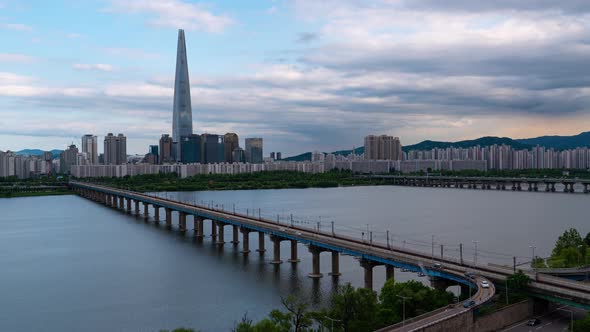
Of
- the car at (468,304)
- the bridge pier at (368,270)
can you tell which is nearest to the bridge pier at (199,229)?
the bridge pier at (368,270)

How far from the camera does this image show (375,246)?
23.5m

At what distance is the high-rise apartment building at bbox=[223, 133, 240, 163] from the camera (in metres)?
190

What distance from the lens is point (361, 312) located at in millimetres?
14789

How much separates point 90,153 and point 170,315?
192444 millimetres

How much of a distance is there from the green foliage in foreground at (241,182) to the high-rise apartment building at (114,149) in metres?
69.1

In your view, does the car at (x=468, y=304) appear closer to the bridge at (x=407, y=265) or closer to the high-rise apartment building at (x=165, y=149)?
the bridge at (x=407, y=265)

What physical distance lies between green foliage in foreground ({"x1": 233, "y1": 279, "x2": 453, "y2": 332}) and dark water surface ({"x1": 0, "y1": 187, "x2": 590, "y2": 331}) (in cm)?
374

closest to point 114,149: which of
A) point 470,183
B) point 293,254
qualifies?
point 470,183

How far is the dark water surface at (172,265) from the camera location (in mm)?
19641

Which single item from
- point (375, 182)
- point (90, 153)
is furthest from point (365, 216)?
point (90, 153)

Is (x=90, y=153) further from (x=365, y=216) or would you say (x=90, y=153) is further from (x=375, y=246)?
(x=375, y=246)

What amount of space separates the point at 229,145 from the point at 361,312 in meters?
179

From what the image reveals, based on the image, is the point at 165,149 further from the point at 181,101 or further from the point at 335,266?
the point at 335,266

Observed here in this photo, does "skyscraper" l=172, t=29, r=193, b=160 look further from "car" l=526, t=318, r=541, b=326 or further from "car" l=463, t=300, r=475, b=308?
"car" l=526, t=318, r=541, b=326
